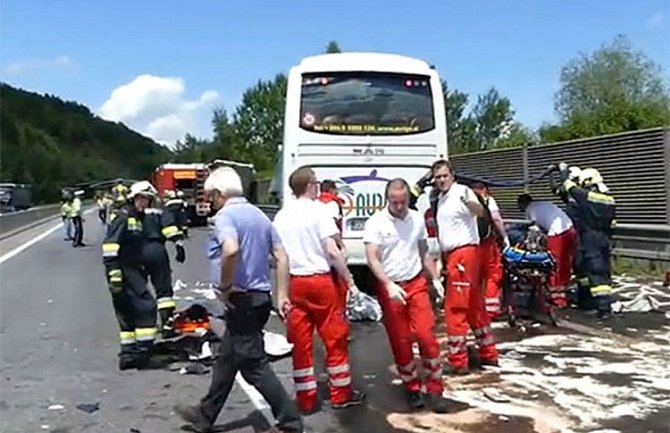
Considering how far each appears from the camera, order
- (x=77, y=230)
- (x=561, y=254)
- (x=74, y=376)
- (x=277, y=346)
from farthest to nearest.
Result: 1. (x=77, y=230)
2. (x=561, y=254)
3. (x=277, y=346)
4. (x=74, y=376)

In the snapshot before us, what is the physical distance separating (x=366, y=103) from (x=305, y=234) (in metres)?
7.38

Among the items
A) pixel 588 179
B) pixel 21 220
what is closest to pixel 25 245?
pixel 21 220

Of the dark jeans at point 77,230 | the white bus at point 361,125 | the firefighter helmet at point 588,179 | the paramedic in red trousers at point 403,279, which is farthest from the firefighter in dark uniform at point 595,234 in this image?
the dark jeans at point 77,230

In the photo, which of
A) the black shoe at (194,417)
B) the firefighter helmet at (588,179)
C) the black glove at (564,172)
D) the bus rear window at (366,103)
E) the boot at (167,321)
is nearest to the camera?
the black shoe at (194,417)

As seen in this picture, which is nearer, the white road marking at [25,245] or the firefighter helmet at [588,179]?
the firefighter helmet at [588,179]

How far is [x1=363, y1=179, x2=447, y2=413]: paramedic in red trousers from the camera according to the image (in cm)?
756

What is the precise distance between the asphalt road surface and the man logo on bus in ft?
7.25

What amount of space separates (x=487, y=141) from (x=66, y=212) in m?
39.8

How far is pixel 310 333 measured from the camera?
24.7 ft

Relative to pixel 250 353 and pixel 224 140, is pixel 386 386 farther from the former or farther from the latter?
pixel 224 140

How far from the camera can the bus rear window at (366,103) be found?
14539 millimetres

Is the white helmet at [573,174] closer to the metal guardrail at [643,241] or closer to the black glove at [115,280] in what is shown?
the metal guardrail at [643,241]

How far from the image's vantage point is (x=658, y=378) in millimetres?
8195

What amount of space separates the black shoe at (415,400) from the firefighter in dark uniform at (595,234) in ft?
15.6
